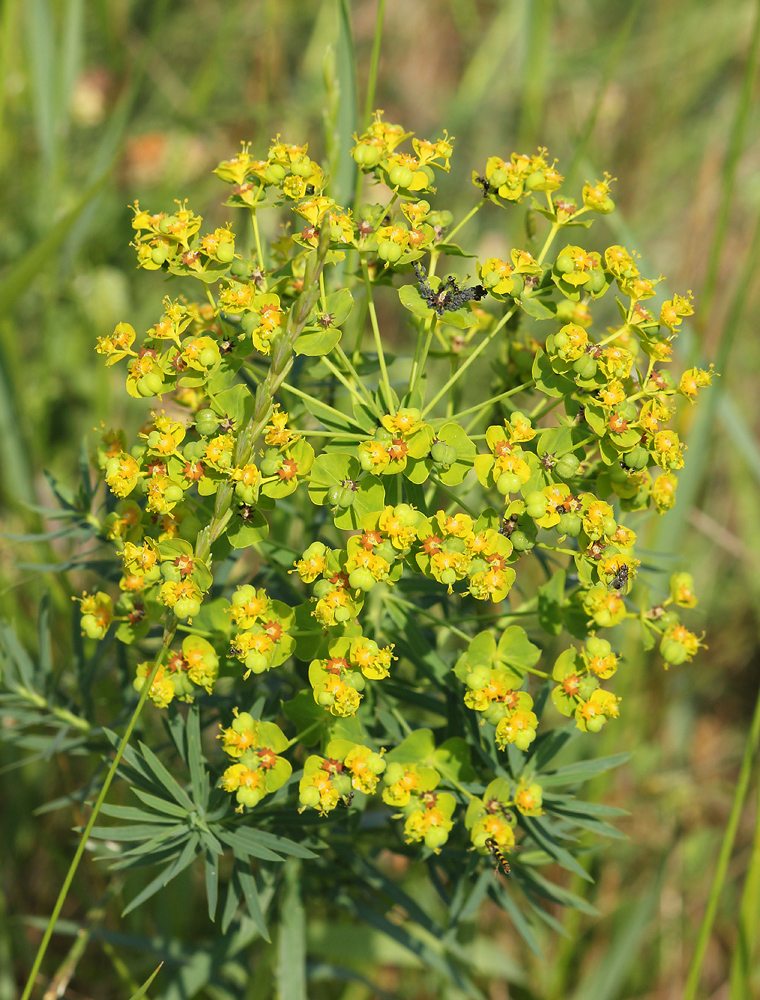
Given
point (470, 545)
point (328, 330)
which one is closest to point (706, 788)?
point (470, 545)

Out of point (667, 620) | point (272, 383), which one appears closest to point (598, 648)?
point (667, 620)

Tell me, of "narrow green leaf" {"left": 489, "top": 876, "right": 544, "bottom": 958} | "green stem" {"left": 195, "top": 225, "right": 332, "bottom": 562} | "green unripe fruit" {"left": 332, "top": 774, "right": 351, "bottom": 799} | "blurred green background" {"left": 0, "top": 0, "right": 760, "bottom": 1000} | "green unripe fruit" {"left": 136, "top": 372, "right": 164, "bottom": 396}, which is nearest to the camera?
Answer: "green stem" {"left": 195, "top": 225, "right": 332, "bottom": 562}

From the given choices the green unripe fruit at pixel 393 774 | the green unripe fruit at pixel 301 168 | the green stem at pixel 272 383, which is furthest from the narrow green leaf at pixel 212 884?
the green unripe fruit at pixel 301 168

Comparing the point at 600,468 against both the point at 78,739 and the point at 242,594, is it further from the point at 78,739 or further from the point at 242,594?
the point at 78,739

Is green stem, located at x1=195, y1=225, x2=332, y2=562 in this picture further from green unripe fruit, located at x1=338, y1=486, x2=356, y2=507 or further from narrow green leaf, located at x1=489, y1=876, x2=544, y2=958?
narrow green leaf, located at x1=489, y1=876, x2=544, y2=958

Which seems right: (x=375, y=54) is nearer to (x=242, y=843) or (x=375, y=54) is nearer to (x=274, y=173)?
(x=274, y=173)

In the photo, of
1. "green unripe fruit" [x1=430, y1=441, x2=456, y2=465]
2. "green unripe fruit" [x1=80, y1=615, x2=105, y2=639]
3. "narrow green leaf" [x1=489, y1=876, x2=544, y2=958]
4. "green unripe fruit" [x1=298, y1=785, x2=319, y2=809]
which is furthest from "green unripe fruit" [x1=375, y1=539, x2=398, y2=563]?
"narrow green leaf" [x1=489, y1=876, x2=544, y2=958]

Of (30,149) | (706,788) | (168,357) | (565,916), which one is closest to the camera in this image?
(168,357)
